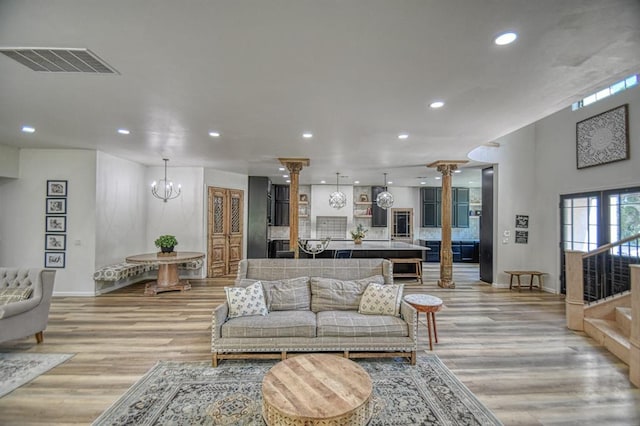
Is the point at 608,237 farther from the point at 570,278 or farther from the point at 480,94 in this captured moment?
the point at 480,94

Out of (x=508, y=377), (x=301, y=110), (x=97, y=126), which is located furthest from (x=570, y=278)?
(x=97, y=126)

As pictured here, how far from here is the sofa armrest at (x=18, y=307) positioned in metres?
3.12

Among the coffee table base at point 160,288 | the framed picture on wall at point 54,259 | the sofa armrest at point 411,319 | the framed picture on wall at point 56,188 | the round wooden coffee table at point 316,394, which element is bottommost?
the coffee table base at point 160,288

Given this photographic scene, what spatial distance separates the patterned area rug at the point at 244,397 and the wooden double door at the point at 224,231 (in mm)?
4649

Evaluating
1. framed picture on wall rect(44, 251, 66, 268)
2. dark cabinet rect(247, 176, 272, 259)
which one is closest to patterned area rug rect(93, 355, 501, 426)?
framed picture on wall rect(44, 251, 66, 268)

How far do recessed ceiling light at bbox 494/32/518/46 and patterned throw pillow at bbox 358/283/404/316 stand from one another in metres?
2.52

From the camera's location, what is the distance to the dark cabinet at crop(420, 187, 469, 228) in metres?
10.6

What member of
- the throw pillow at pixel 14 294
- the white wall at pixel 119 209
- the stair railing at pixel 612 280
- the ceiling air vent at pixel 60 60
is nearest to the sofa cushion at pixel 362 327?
the stair railing at pixel 612 280

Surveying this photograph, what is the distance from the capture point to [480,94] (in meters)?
2.93

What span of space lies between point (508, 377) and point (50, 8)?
15.2ft

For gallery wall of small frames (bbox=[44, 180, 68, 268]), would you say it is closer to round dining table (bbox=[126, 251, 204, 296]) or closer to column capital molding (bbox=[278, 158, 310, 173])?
round dining table (bbox=[126, 251, 204, 296])

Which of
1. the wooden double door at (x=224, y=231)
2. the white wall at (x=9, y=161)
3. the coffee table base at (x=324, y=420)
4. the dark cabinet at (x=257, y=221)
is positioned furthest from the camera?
the dark cabinet at (x=257, y=221)

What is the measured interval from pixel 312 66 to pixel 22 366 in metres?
4.14

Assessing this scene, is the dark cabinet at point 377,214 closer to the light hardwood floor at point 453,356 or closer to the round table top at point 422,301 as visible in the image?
the light hardwood floor at point 453,356
